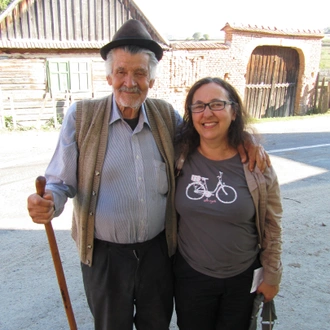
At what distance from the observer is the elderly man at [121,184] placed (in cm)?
193

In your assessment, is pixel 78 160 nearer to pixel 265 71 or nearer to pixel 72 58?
pixel 72 58

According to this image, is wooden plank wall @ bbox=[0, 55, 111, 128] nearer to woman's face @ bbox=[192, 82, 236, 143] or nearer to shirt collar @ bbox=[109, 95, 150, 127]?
shirt collar @ bbox=[109, 95, 150, 127]

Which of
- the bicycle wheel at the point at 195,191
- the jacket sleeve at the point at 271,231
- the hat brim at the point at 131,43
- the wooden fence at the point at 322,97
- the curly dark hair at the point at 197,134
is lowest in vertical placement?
the wooden fence at the point at 322,97

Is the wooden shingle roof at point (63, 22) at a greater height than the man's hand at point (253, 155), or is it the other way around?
the wooden shingle roof at point (63, 22)

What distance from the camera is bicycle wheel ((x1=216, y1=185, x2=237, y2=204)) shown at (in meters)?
1.90

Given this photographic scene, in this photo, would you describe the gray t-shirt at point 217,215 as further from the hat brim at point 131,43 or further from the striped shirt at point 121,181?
the hat brim at point 131,43

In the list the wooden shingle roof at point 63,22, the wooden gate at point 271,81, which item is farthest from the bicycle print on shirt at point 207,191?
the wooden gate at point 271,81

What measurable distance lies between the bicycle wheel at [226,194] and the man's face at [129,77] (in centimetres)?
65

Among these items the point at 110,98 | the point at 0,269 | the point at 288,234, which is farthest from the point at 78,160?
the point at 288,234

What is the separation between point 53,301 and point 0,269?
76 centimetres

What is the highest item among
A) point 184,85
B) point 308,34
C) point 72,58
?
point 308,34

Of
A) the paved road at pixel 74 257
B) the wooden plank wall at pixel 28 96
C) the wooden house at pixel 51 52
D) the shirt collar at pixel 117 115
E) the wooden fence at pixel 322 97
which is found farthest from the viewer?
the wooden fence at pixel 322 97

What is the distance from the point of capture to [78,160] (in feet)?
6.41

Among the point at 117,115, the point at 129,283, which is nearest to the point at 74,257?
the point at 129,283
